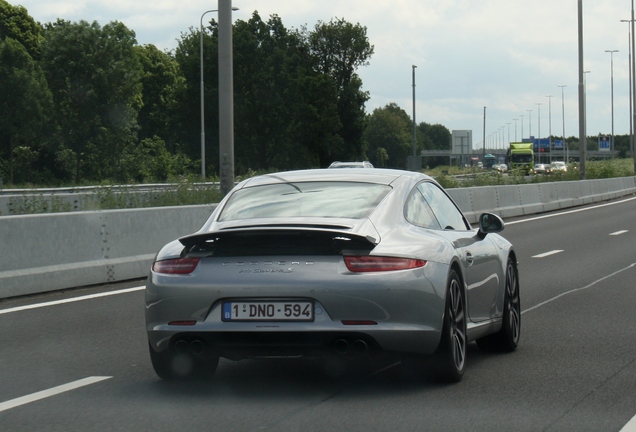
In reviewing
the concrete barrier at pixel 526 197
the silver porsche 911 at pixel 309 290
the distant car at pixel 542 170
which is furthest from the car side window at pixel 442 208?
the distant car at pixel 542 170

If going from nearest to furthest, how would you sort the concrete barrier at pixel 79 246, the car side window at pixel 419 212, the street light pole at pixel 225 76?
the car side window at pixel 419 212, the concrete barrier at pixel 79 246, the street light pole at pixel 225 76

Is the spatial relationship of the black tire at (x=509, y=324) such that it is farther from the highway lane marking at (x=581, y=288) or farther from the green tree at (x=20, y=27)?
the green tree at (x=20, y=27)

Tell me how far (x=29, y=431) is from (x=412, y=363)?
88.1 inches

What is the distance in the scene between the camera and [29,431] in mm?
5910

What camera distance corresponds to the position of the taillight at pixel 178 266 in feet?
22.4

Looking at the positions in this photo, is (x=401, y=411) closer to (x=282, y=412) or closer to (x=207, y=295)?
(x=282, y=412)

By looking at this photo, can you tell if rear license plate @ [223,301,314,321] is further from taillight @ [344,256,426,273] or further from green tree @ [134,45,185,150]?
green tree @ [134,45,185,150]

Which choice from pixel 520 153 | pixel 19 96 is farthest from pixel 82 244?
pixel 520 153

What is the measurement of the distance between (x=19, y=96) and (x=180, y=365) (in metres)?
65.1

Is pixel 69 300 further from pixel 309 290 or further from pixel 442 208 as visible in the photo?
pixel 309 290

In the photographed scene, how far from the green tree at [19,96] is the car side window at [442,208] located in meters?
63.7

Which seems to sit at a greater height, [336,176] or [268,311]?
[336,176]

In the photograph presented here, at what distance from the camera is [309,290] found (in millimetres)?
6555

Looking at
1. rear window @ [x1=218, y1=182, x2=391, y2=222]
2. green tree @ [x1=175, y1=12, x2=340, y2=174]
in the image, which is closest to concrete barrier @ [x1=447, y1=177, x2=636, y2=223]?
rear window @ [x1=218, y1=182, x2=391, y2=222]
